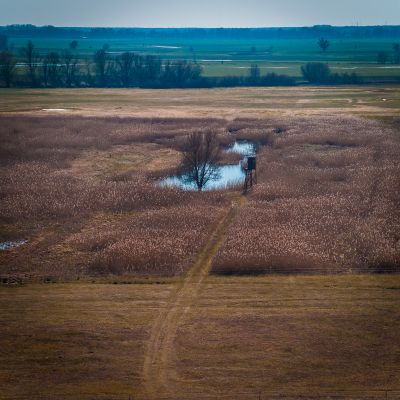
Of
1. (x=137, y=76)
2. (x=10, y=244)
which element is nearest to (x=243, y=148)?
(x=10, y=244)

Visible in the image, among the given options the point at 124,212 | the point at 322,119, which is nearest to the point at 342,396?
the point at 124,212

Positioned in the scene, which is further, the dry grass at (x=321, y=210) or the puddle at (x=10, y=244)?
the puddle at (x=10, y=244)

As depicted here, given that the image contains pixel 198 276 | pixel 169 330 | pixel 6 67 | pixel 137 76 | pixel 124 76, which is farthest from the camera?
pixel 137 76

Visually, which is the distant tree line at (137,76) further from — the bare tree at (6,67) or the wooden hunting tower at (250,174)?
the wooden hunting tower at (250,174)

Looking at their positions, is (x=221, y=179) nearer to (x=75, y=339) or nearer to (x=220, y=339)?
(x=220, y=339)

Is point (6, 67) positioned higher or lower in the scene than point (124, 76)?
higher

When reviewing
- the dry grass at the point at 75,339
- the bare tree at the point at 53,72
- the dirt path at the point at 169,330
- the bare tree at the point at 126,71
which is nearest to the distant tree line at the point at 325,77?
the bare tree at the point at 126,71

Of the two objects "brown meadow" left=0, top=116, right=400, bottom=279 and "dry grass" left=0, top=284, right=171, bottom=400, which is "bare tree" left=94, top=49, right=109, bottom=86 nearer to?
"brown meadow" left=0, top=116, right=400, bottom=279
